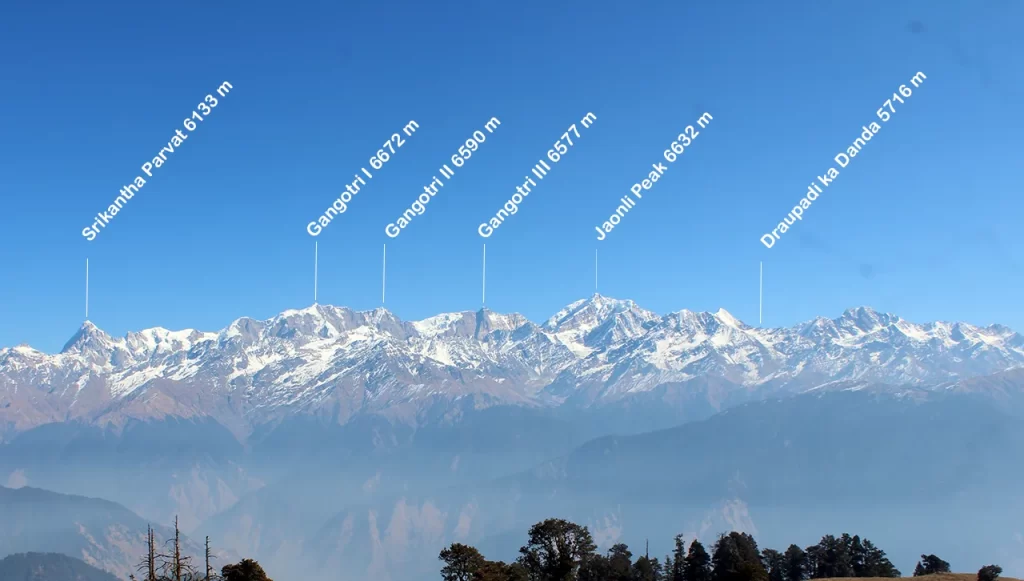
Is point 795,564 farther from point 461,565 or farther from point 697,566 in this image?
point 461,565

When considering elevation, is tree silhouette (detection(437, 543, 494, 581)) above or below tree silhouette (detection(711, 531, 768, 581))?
above

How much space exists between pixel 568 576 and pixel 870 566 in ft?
144

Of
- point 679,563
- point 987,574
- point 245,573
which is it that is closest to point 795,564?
point 679,563

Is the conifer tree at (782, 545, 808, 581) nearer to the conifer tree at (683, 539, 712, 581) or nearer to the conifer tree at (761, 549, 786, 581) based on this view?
the conifer tree at (761, 549, 786, 581)

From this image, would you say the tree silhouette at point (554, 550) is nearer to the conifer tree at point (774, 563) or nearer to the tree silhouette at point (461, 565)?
the tree silhouette at point (461, 565)

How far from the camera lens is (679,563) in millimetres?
115125

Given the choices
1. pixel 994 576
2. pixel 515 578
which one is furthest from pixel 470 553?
pixel 994 576

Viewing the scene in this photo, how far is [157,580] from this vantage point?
1932 inches

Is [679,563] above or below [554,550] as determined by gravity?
below

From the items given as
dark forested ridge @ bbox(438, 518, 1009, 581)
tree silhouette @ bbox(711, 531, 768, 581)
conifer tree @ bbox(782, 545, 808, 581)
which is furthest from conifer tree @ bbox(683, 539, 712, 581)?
conifer tree @ bbox(782, 545, 808, 581)

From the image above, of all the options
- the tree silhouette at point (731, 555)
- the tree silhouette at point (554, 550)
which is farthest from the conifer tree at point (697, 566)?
the tree silhouette at point (554, 550)

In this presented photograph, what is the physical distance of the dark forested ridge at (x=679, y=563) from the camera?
82438 mm

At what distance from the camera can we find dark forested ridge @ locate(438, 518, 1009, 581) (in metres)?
82.4

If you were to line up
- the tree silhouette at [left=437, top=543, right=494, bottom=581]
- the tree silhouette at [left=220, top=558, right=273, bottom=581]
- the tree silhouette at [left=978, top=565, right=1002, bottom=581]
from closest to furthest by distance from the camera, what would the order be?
1. the tree silhouette at [left=220, top=558, right=273, bottom=581]
2. the tree silhouette at [left=978, top=565, right=1002, bottom=581]
3. the tree silhouette at [left=437, top=543, right=494, bottom=581]
